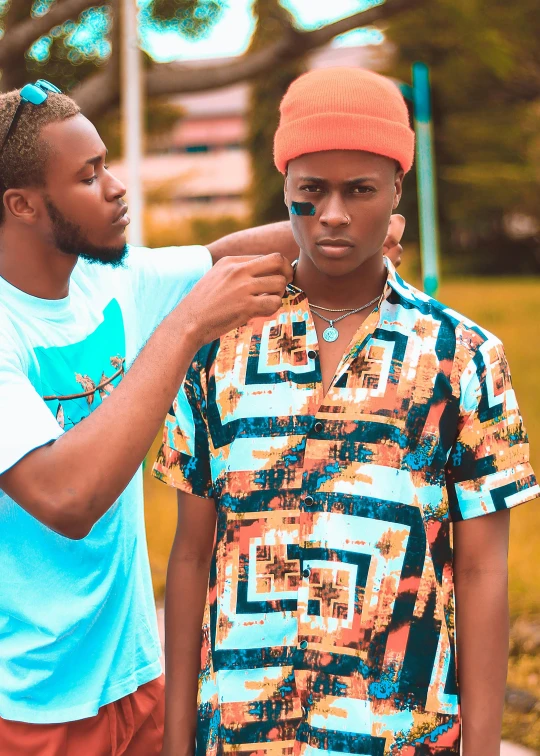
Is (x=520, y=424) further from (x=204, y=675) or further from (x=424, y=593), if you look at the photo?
(x=204, y=675)

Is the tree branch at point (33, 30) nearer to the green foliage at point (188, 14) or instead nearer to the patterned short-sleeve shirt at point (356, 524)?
the green foliage at point (188, 14)

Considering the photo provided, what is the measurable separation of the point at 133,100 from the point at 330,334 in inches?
236

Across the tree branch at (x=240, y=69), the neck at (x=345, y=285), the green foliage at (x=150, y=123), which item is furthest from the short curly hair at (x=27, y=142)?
the green foliage at (x=150, y=123)

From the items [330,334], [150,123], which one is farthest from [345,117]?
[150,123]

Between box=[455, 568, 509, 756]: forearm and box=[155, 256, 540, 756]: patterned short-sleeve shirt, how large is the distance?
3 centimetres

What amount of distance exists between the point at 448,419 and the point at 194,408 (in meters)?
0.57

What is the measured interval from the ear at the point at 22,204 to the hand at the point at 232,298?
0.53 meters

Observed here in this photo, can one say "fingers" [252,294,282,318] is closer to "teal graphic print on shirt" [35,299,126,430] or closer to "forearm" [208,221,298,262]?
"teal graphic print on shirt" [35,299,126,430]

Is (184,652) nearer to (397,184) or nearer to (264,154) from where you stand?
(397,184)

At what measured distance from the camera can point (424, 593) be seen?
6.33 feet

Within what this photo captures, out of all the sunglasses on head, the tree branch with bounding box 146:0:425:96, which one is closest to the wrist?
the sunglasses on head

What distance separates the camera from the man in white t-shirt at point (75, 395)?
2023 mm

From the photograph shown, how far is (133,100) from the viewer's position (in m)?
7.55

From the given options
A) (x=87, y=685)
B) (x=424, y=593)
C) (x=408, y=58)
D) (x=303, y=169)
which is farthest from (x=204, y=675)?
(x=408, y=58)
